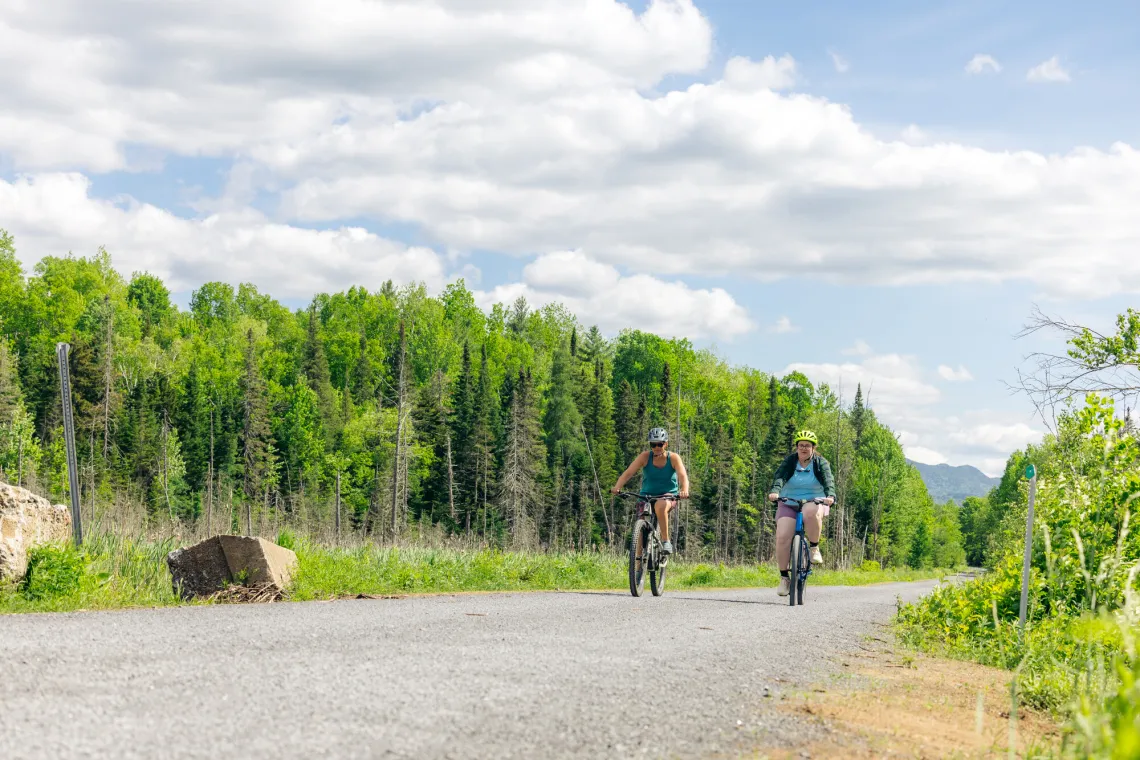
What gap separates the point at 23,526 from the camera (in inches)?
372

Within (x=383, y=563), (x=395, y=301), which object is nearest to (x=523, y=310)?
(x=395, y=301)

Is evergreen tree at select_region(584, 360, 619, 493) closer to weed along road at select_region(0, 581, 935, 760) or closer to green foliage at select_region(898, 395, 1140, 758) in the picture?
green foliage at select_region(898, 395, 1140, 758)

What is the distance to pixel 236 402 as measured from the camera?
8269 cm

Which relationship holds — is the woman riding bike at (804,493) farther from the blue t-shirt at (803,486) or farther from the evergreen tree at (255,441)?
the evergreen tree at (255,441)

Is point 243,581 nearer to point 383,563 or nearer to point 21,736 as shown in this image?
point 383,563

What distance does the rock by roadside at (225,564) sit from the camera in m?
10.3

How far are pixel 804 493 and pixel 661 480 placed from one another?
1821mm

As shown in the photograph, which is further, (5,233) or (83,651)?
(5,233)

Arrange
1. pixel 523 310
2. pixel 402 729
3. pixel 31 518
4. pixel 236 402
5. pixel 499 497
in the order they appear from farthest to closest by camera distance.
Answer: pixel 523 310, pixel 236 402, pixel 499 497, pixel 31 518, pixel 402 729

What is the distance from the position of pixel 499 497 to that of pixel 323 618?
66.7m

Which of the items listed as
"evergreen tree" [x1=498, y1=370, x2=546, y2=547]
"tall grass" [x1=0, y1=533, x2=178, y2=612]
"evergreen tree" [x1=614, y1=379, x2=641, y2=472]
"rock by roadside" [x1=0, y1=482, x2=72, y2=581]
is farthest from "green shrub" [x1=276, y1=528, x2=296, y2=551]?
"evergreen tree" [x1=614, y1=379, x2=641, y2=472]

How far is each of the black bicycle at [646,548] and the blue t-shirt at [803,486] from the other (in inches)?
58.7

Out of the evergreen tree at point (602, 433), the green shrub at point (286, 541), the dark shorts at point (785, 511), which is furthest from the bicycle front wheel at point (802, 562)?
A: the evergreen tree at point (602, 433)

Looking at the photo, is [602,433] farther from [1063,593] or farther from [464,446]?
[1063,593]
